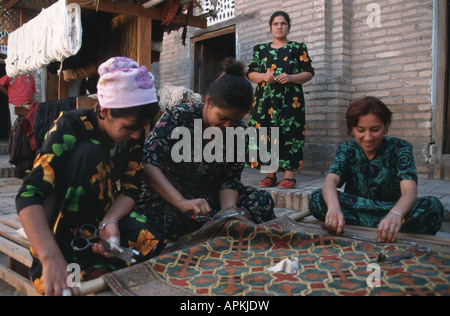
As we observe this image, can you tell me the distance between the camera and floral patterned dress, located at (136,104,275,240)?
2.52 meters

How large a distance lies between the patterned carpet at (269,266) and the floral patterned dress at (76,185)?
0.24m

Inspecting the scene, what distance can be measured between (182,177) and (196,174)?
3.9 inches

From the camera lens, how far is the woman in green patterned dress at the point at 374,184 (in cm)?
244

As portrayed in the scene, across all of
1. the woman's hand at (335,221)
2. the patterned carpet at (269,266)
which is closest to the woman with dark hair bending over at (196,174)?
the patterned carpet at (269,266)

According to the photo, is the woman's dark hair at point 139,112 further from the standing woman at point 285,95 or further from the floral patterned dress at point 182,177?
the standing woman at point 285,95

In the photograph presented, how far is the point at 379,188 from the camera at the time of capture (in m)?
2.71

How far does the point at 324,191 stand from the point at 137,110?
1.41 m

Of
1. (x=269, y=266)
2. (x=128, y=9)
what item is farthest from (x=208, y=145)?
(x=128, y=9)

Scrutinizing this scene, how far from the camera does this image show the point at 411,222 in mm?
2516

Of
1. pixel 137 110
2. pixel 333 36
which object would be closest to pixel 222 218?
pixel 137 110

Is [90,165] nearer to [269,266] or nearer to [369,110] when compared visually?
[269,266]

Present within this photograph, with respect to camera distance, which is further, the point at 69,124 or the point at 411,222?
the point at 411,222
